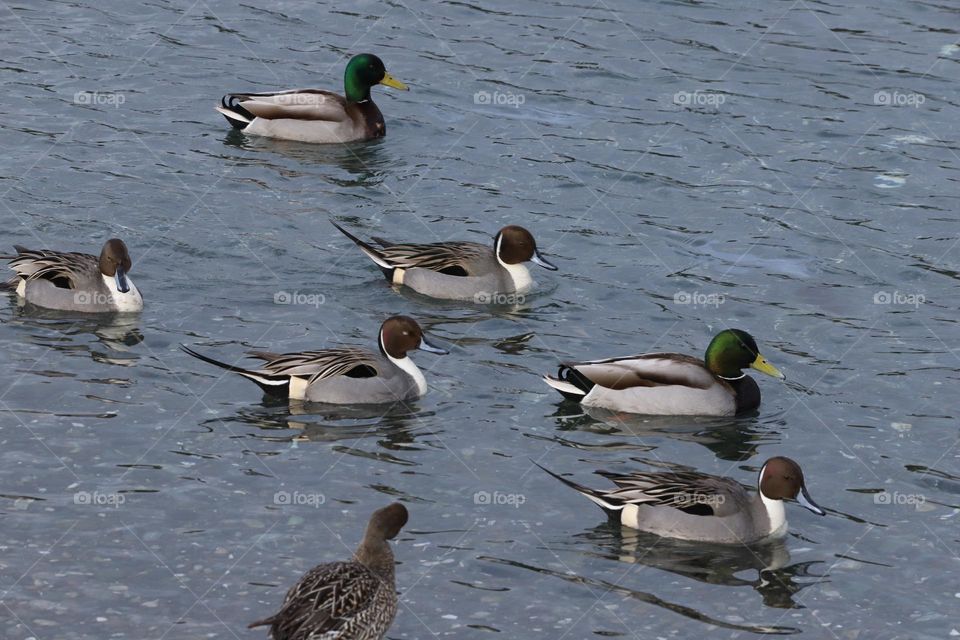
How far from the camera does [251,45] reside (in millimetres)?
24266

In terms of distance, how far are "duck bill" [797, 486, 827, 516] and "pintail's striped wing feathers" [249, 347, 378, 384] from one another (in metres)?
3.82

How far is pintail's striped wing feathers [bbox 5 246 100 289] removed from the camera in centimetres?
1581

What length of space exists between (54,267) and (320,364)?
320cm

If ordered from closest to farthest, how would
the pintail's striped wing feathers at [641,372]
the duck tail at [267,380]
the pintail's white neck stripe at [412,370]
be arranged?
1. the duck tail at [267,380]
2. the pintail's striped wing feathers at [641,372]
3. the pintail's white neck stripe at [412,370]

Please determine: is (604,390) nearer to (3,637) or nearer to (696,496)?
(696,496)

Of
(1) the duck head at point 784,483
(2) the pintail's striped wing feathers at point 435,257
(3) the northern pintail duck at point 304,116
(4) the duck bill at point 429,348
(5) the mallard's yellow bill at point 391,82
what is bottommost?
(1) the duck head at point 784,483

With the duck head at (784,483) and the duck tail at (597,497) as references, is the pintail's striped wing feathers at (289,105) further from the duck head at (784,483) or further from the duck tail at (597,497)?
the duck head at (784,483)

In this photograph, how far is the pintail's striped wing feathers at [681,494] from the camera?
12297mm

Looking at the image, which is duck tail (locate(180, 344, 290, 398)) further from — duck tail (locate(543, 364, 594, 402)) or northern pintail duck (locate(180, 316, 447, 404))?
duck tail (locate(543, 364, 594, 402))

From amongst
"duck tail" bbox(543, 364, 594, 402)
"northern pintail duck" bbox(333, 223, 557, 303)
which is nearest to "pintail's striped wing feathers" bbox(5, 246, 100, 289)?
"northern pintail duck" bbox(333, 223, 557, 303)

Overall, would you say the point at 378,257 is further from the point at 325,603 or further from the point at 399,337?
the point at 325,603

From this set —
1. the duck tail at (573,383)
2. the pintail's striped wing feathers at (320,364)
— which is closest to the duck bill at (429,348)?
the pintail's striped wing feathers at (320,364)

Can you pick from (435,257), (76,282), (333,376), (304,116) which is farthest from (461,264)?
(304,116)

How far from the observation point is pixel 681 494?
12297 mm
